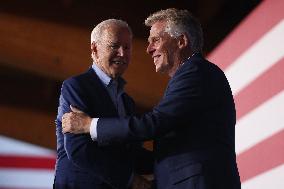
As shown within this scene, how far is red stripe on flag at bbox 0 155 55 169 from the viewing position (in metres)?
4.47

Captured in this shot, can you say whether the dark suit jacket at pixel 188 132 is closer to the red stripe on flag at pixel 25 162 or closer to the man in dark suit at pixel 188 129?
the man in dark suit at pixel 188 129

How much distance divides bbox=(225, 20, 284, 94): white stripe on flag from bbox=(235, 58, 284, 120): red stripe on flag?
0.8 inches

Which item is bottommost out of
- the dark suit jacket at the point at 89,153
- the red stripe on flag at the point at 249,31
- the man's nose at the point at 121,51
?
the dark suit jacket at the point at 89,153

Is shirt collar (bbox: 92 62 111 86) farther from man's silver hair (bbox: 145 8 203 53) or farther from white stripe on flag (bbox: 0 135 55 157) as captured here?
white stripe on flag (bbox: 0 135 55 157)

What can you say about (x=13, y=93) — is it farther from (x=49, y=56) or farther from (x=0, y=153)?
(x=49, y=56)

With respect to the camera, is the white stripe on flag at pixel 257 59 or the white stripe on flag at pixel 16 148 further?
the white stripe on flag at pixel 16 148

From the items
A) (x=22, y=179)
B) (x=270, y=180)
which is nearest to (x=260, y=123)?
(x=270, y=180)

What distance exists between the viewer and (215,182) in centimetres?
138

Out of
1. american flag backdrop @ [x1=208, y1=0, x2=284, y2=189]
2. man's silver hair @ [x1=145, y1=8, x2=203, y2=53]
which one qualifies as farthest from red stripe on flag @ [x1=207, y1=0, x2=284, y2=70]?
man's silver hair @ [x1=145, y1=8, x2=203, y2=53]

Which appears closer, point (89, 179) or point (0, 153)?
point (89, 179)

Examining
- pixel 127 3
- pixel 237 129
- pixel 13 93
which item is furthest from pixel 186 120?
pixel 13 93

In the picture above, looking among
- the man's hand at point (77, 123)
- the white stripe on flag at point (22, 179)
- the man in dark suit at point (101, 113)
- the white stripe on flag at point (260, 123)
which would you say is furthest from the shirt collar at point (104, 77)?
the white stripe on flag at point (22, 179)

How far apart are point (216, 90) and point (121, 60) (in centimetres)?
24

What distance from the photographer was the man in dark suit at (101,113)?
4.61ft
